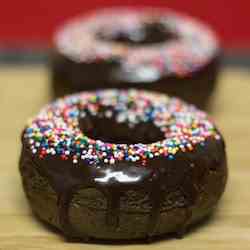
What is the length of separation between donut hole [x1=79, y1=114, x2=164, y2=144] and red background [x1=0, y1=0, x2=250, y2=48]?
1384 mm

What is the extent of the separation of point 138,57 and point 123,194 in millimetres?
823

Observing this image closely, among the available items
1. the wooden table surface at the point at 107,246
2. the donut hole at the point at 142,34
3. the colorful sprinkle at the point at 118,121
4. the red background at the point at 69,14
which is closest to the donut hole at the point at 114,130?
the colorful sprinkle at the point at 118,121

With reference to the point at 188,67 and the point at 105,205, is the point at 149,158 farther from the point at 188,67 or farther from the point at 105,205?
the point at 188,67

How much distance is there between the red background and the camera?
3.34 metres

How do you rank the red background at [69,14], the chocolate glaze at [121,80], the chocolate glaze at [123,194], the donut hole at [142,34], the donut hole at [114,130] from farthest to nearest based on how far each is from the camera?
the red background at [69,14]
the donut hole at [142,34]
the chocolate glaze at [121,80]
the donut hole at [114,130]
the chocolate glaze at [123,194]

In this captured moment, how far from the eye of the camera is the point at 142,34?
2.74m

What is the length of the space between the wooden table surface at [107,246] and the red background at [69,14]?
480mm

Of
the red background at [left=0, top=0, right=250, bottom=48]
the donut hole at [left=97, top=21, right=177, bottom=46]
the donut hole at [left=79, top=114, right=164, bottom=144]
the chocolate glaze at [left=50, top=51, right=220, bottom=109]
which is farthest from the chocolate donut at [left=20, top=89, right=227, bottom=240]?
the red background at [left=0, top=0, right=250, bottom=48]

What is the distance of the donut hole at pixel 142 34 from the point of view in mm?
2701

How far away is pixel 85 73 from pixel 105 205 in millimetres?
827

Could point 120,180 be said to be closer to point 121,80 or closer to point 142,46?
point 121,80

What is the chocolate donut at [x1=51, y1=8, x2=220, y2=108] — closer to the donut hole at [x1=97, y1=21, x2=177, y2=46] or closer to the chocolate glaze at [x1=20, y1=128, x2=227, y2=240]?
the donut hole at [x1=97, y1=21, x2=177, y2=46]

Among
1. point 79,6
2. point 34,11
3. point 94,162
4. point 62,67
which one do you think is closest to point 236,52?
point 79,6

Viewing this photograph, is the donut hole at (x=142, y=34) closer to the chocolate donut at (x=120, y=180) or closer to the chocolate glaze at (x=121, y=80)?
the chocolate glaze at (x=121, y=80)
